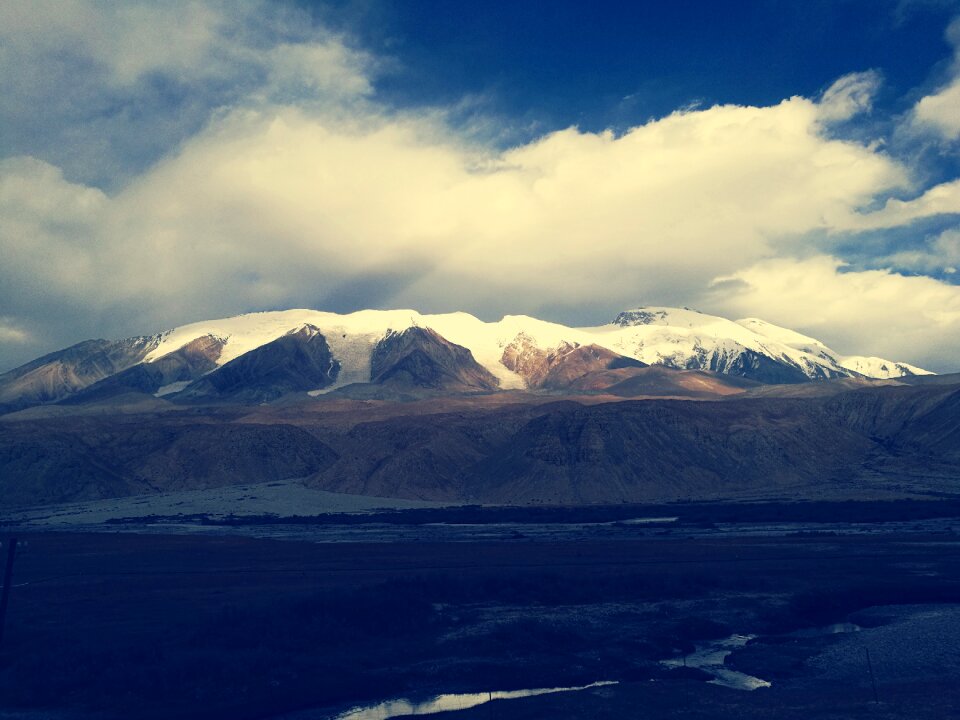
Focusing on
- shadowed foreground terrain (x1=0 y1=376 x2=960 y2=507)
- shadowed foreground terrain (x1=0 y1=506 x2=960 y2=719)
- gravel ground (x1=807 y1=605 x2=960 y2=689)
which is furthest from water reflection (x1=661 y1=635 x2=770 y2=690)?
shadowed foreground terrain (x1=0 y1=376 x2=960 y2=507)

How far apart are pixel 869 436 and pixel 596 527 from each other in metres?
98.9

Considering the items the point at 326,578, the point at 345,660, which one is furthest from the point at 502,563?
the point at 345,660

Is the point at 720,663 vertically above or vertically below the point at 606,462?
below

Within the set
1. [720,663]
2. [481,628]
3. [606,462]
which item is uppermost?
[606,462]

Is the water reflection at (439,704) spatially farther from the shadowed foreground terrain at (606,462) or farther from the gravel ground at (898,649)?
the shadowed foreground terrain at (606,462)

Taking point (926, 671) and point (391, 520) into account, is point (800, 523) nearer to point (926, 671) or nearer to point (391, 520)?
point (391, 520)

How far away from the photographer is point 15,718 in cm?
4128

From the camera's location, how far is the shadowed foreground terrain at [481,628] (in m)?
43.2

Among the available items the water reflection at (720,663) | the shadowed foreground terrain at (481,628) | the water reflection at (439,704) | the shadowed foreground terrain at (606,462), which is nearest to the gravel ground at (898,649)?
the shadowed foreground terrain at (481,628)

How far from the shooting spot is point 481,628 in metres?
57.2

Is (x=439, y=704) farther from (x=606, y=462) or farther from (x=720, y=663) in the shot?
(x=606, y=462)

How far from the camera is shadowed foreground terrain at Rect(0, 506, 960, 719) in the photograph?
43156 millimetres

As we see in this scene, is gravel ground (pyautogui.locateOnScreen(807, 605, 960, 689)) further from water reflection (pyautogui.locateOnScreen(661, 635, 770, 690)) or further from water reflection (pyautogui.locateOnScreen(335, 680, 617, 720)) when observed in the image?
water reflection (pyautogui.locateOnScreen(335, 680, 617, 720))

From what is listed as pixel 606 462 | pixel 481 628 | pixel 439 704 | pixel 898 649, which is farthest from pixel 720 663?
pixel 606 462
